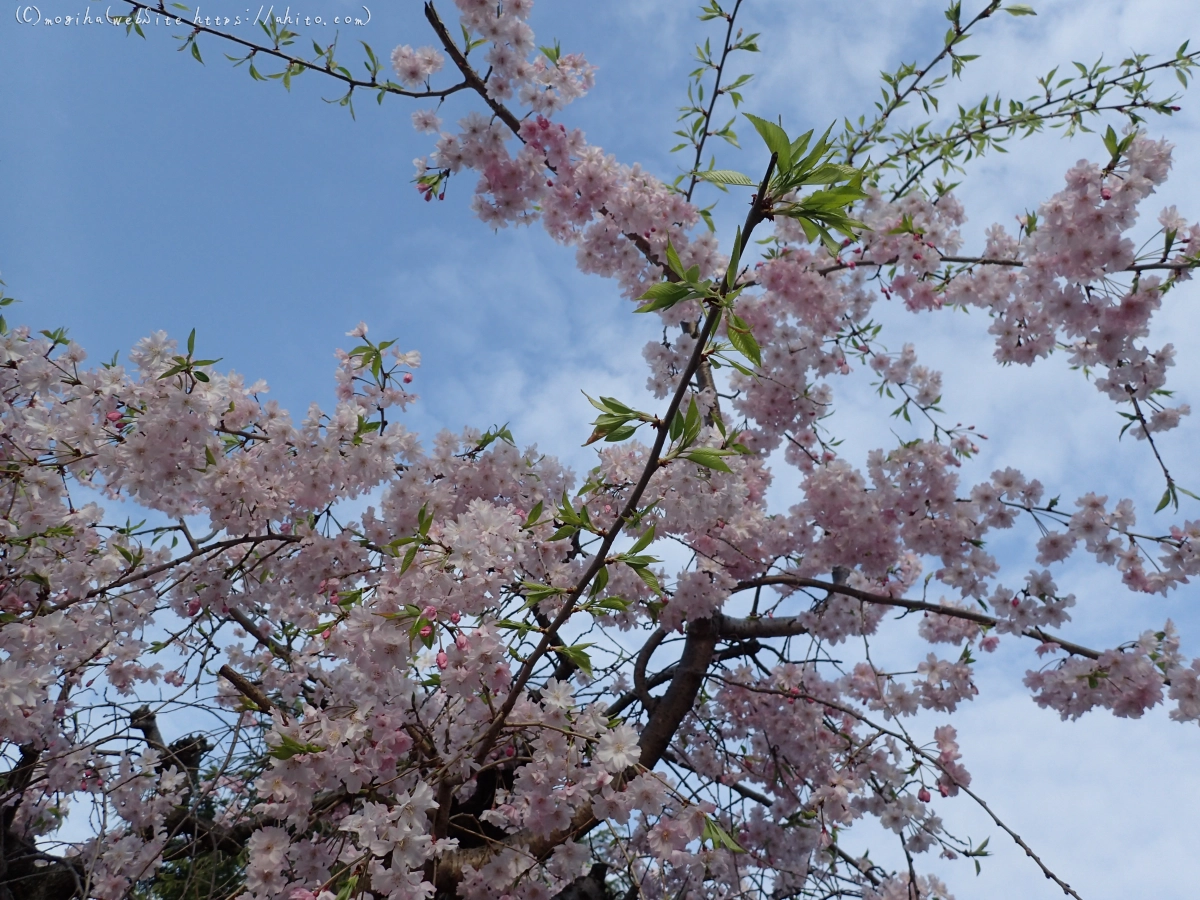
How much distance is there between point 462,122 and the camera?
377 centimetres

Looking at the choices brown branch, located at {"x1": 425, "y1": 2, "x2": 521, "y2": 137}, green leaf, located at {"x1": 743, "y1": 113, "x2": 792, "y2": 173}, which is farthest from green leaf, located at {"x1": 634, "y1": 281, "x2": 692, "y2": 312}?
brown branch, located at {"x1": 425, "y1": 2, "x2": 521, "y2": 137}

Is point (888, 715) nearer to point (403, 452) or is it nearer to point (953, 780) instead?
point (953, 780)

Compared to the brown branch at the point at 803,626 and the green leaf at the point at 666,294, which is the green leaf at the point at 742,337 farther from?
the brown branch at the point at 803,626

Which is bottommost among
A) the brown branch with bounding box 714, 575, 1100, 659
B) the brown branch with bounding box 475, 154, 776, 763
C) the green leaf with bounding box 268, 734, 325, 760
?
the green leaf with bounding box 268, 734, 325, 760

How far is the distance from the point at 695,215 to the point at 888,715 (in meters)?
2.93

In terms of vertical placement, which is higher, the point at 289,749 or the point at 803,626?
the point at 803,626

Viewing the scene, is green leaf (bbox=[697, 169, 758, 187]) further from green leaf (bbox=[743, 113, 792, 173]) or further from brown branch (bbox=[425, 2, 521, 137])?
brown branch (bbox=[425, 2, 521, 137])

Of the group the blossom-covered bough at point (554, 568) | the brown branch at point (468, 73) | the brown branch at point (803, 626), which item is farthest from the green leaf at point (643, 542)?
the brown branch at point (468, 73)

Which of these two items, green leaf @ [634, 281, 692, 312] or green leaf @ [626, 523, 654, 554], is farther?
green leaf @ [626, 523, 654, 554]

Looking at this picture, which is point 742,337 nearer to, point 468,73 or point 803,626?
point 468,73

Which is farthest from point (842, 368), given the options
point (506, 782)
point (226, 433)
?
point (226, 433)

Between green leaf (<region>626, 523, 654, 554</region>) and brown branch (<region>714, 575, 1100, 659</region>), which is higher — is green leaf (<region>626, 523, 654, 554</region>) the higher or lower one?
the lower one

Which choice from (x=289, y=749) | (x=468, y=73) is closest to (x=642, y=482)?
(x=289, y=749)

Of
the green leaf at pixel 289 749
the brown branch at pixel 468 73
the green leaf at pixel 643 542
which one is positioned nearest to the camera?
the green leaf at pixel 643 542
